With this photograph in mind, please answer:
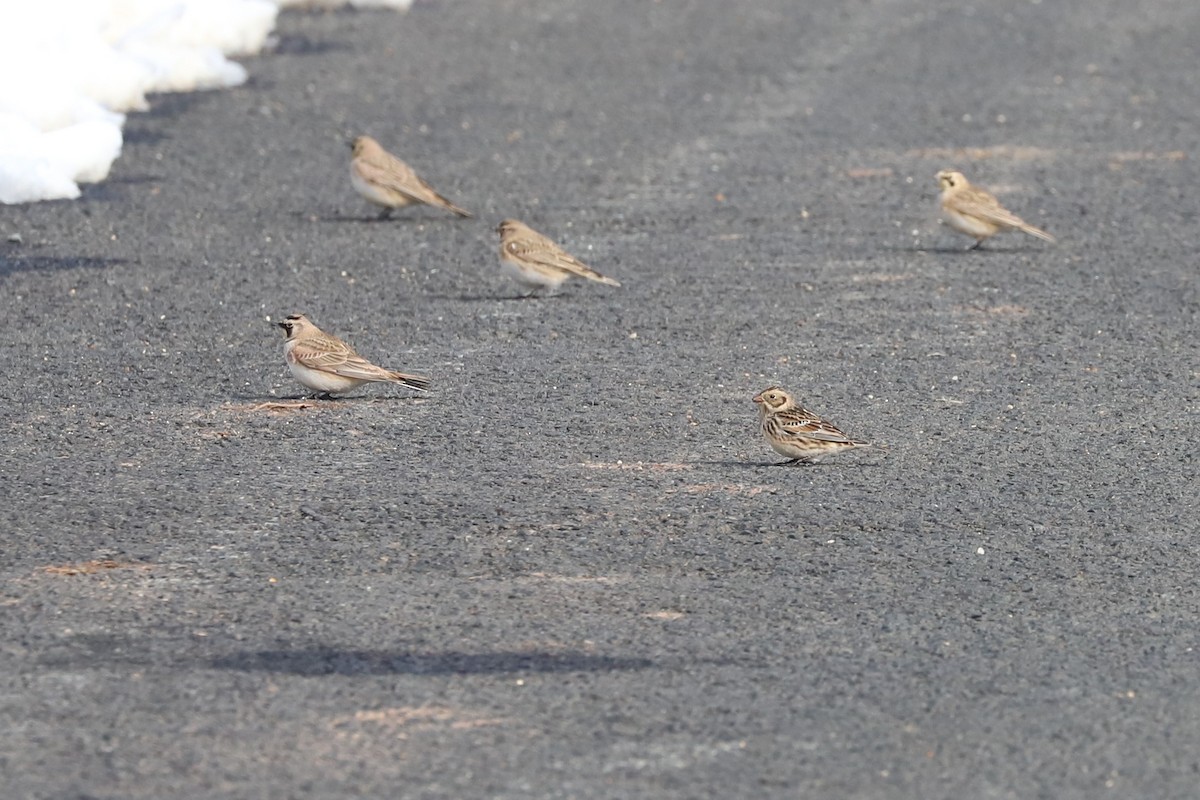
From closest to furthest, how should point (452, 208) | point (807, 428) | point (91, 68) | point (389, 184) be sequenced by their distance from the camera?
point (807, 428), point (389, 184), point (452, 208), point (91, 68)

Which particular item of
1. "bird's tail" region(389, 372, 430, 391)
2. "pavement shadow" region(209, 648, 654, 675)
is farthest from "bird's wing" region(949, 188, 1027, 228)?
"pavement shadow" region(209, 648, 654, 675)

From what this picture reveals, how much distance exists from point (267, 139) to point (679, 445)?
8752mm

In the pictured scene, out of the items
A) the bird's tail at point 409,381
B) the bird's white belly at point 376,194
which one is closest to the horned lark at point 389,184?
the bird's white belly at point 376,194

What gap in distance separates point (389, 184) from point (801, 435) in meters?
6.38

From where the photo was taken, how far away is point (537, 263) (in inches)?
508

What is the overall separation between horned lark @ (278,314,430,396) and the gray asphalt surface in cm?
19

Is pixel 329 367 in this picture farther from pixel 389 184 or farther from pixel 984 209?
pixel 984 209

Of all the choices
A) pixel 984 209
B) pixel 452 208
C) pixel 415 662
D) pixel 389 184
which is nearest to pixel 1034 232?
pixel 984 209

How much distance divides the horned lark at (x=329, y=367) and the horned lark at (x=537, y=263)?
240cm

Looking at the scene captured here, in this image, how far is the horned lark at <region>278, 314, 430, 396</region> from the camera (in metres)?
10.5

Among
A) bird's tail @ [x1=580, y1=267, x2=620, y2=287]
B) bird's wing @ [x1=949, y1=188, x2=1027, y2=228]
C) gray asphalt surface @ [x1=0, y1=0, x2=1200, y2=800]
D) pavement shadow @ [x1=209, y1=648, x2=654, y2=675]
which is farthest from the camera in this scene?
bird's wing @ [x1=949, y1=188, x2=1027, y2=228]

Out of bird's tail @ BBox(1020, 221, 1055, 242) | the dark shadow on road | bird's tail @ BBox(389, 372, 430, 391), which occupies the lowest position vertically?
bird's tail @ BBox(1020, 221, 1055, 242)

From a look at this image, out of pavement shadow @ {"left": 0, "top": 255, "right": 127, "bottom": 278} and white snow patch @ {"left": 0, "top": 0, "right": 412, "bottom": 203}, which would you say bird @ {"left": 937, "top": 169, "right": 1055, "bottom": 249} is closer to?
pavement shadow @ {"left": 0, "top": 255, "right": 127, "bottom": 278}

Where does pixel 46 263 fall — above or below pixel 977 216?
above
